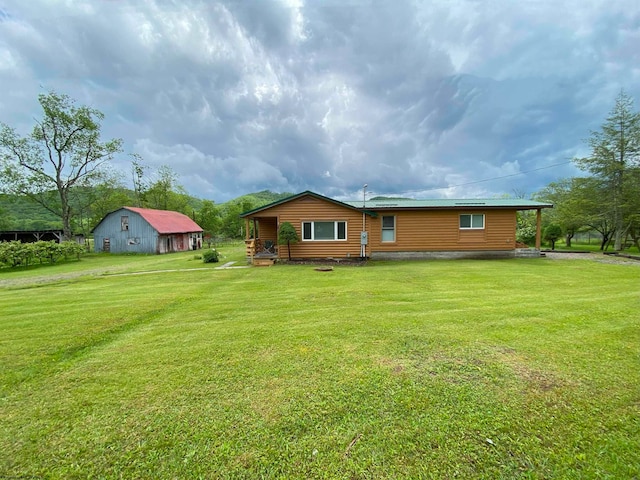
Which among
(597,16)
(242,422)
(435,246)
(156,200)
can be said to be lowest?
(242,422)

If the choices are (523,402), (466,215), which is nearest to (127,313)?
(523,402)

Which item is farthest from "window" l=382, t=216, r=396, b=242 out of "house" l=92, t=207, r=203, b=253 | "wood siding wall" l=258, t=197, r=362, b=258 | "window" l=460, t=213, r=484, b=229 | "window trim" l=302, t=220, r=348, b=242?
"house" l=92, t=207, r=203, b=253

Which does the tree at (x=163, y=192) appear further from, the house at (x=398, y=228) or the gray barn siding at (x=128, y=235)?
the house at (x=398, y=228)

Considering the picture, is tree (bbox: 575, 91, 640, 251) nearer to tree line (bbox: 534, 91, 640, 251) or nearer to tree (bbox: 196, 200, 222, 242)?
tree line (bbox: 534, 91, 640, 251)

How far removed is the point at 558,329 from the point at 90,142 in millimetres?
38368

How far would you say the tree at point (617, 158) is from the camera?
633 inches

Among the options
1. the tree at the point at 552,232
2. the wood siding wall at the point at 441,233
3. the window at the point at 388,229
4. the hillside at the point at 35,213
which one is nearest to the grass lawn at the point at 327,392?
the wood siding wall at the point at 441,233

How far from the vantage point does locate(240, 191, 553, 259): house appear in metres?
13.7

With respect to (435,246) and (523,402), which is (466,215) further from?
(523,402)

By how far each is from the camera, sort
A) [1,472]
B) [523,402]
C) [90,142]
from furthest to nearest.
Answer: [90,142] < [523,402] < [1,472]

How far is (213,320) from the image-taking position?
4945mm

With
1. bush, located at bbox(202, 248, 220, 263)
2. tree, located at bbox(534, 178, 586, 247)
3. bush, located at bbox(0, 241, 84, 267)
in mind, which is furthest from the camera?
tree, located at bbox(534, 178, 586, 247)

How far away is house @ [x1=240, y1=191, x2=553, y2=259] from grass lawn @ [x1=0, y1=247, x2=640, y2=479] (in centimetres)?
842

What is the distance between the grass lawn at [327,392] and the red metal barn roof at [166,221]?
23067mm
